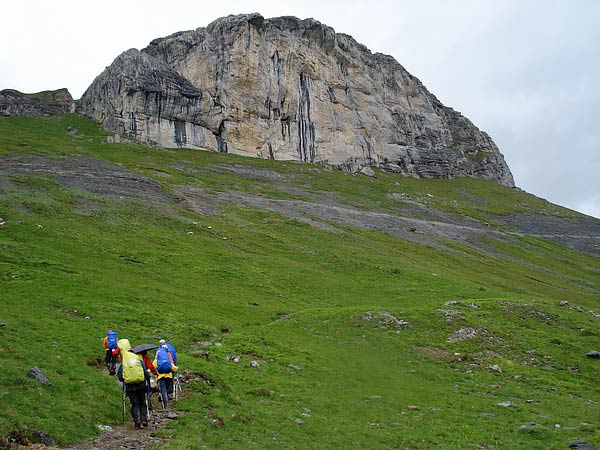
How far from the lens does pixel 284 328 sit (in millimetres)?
34625

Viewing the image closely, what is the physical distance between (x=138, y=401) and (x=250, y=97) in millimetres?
159394

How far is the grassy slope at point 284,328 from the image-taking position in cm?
1869

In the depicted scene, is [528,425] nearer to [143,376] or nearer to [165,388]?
[165,388]

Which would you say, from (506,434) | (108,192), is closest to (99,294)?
(506,434)

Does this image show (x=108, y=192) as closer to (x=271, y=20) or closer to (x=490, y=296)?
(x=490, y=296)

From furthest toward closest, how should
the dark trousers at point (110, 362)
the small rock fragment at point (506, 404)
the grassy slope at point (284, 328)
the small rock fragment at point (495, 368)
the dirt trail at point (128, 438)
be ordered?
1. the small rock fragment at point (495, 368)
2. the small rock fragment at point (506, 404)
3. the dark trousers at point (110, 362)
4. the grassy slope at point (284, 328)
5. the dirt trail at point (128, 438)

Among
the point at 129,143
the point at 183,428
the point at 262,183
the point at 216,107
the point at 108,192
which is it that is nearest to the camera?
the point at 183,428

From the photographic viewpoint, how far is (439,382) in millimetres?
27688

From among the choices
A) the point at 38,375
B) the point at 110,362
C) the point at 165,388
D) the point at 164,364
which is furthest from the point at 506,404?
the point at 38,375

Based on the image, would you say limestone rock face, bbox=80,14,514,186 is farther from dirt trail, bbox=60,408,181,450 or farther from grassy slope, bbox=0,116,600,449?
dirt trail, bbox=60,408,181,450

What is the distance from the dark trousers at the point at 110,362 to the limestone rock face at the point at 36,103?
164m

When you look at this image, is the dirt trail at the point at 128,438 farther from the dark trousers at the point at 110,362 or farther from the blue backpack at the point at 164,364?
the dark trousers at the point at 110,362

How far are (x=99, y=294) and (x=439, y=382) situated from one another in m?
21.6

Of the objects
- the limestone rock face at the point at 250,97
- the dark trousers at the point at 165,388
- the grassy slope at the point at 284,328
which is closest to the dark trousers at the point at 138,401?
the grassy slope at the point at 284,328
